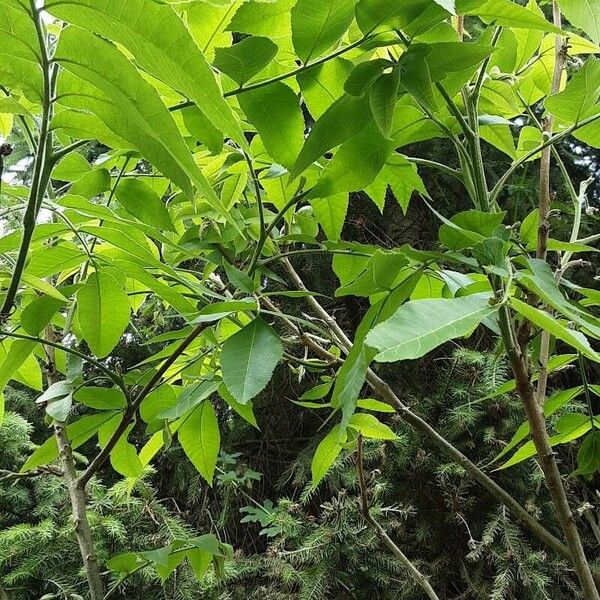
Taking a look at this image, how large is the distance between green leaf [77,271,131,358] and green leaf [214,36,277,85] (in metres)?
0.20

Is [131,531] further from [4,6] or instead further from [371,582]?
[4,6]

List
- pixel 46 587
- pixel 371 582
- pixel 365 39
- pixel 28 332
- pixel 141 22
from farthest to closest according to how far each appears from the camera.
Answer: pixel 371 582 → pixel 46 587 → pixel 28 332 → pixel 365 39 → pixel 141 22

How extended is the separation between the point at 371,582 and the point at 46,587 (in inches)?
28.8

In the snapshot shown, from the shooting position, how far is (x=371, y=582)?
1539mm

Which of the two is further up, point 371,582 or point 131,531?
point 131,531

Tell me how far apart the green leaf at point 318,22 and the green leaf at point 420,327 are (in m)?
0.16

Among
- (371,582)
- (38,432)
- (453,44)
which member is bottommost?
(371,582)

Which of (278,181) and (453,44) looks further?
(278,181)

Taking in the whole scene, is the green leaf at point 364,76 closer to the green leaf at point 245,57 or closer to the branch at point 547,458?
the green leaf at point 245,57

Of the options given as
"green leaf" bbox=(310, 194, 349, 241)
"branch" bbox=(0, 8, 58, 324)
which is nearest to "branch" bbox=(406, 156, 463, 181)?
"green leaf" bbox=(310, 194, 349, 241)

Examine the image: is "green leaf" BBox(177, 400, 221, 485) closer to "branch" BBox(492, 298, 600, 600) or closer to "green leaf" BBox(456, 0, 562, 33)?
"branch" BBox(492, 298, 600, 600)

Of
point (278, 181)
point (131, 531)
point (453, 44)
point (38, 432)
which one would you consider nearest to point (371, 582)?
point (131, 531)

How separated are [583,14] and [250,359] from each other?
10.5 inches

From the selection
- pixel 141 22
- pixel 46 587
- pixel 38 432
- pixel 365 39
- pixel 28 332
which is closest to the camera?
pixel 141 22
